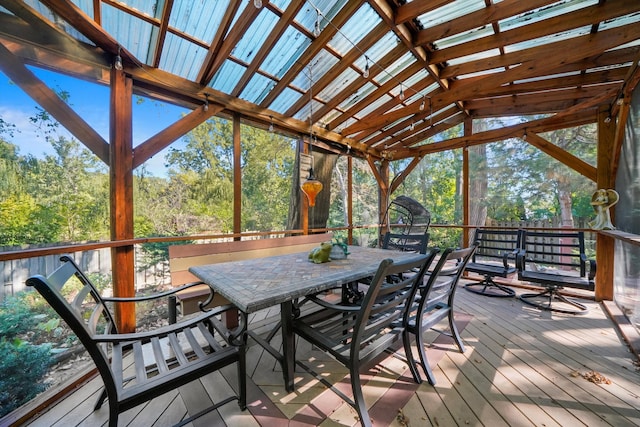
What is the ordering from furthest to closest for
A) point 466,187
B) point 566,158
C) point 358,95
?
point 466,187
point 358,95
point 566,158

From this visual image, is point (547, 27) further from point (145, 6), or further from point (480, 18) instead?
point (145, 6)

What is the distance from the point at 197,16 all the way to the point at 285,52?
887 millimetres

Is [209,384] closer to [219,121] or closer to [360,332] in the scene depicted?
[360,332]

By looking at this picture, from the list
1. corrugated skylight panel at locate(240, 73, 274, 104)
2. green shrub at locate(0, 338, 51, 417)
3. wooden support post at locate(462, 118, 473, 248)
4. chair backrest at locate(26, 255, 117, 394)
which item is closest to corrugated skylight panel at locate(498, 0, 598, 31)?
wooden support post at locate(462, 118, 473, 248)

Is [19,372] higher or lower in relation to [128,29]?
lower

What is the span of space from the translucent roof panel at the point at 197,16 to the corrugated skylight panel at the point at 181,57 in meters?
0.14

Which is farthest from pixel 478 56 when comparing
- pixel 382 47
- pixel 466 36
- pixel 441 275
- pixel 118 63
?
pixel 118 63

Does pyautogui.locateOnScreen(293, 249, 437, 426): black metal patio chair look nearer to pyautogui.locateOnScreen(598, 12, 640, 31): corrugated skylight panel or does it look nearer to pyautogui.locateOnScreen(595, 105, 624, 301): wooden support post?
pyautogui.locateOnScreen(598, 12, 640, 31): corrugated skylight panel

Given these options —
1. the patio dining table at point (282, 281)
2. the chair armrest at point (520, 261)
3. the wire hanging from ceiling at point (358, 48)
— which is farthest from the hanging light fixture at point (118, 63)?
the chair armrest at point (520, 261)

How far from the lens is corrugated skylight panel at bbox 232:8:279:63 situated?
226cm

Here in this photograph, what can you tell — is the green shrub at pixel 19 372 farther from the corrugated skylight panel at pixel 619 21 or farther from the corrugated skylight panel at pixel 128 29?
the corrugated skylight panel at pixel 619 21

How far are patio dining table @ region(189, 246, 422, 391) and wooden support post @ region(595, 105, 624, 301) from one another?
3584mm

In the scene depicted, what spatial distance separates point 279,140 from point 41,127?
14.2 feet

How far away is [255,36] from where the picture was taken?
2418mm
